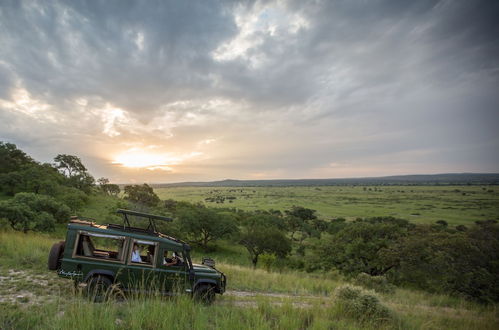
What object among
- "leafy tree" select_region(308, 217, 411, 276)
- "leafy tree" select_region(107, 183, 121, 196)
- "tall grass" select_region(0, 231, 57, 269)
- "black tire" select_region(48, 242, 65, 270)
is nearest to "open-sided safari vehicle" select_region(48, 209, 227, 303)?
"black tire" select_region(48, 242, 65, 270)

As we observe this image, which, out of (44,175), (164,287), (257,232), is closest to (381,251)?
(257,232)

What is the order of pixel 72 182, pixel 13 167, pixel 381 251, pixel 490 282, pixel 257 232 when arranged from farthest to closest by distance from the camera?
pixel 72 182
pixel 13 167
pixel 257 232
pixel 381 251
pixel 490 282

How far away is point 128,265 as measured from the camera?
696 centimetres

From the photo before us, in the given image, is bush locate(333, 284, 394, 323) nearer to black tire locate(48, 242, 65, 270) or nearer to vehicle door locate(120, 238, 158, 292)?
vehicle door locate(120, 238, 158, 292)

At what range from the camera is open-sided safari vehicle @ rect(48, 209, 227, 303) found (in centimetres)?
658

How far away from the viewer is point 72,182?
62.3 m

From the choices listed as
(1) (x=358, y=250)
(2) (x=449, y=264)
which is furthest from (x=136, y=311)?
(1) (x=358, y=250)

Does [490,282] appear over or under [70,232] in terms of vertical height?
under

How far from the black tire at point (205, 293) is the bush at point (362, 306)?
4.05m

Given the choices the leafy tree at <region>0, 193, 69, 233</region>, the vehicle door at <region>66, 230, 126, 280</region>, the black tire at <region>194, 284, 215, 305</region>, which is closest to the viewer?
the vehicle door at <region>66, 230, 126, 280</region>

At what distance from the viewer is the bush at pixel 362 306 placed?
7.15m

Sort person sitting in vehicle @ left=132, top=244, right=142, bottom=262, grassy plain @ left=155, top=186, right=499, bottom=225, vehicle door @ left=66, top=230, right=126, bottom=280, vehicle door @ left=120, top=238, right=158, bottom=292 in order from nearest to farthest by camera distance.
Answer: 1. vehicle door @ left=66, top=230, right=126, bottom=280
2. vehicle door @ left=120, top=238, right=158, bottom=292
3. person sitting in vehicle @ left=132, top=244, right=142, bottom=262
4. grassy plain @ left=155, top=186, right=499, bottom=225

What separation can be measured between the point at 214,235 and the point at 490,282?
3788cm

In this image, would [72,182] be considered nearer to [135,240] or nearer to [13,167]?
[13,167]
